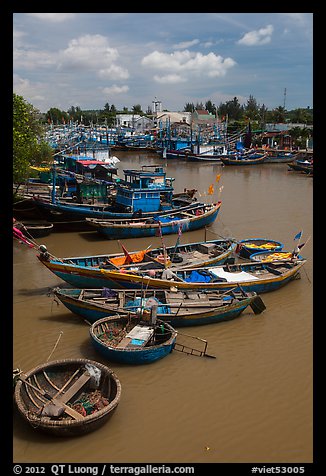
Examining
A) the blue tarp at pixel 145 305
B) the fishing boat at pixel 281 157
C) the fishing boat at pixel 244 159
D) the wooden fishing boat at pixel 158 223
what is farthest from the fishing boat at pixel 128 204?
the fishing boat at pixel 281 157

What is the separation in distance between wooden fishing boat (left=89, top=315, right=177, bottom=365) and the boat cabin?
1167 centimetres

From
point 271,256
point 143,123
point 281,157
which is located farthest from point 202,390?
point 143,123

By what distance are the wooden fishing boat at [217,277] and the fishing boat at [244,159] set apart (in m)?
38.0

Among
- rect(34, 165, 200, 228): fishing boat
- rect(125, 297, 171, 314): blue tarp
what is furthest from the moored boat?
rect(34, 165, 200, 228): fishing boat

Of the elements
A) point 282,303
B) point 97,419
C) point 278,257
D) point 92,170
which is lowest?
Answer: point 97,419

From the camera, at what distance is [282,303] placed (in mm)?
14102

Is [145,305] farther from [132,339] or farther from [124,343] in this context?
[124,343]

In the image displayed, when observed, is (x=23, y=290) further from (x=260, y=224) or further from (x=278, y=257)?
(x=260, y=224)

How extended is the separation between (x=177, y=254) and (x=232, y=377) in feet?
22.0

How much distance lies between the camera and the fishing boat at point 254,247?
17297 millimetres

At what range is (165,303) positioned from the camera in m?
12.5

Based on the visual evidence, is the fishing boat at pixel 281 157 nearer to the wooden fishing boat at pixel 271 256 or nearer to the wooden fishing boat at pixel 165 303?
the wooden fishing boat at pixel 271 256

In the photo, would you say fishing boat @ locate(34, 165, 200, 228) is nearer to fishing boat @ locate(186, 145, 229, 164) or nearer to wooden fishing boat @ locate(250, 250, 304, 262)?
wooden fishing boat @ locate(250, 250, 304, 262)
